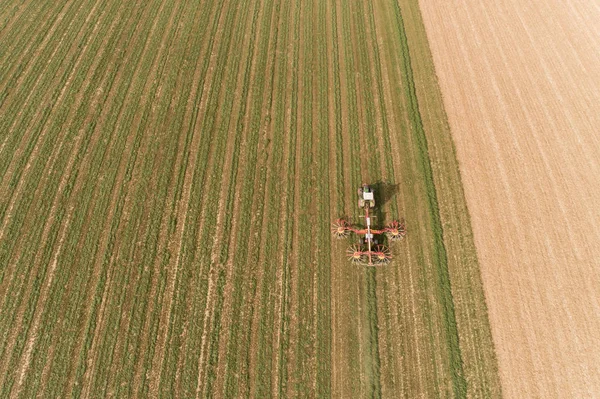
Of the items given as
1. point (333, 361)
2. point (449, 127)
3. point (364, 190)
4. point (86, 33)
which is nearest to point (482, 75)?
point (449, 127)

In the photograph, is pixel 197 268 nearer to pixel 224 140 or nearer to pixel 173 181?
pixel 173 181

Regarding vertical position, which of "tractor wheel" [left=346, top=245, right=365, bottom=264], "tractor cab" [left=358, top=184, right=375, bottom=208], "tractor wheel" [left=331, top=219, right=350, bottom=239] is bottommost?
"tractor wheel" [left=346, top=245, right=365, bottom=264]

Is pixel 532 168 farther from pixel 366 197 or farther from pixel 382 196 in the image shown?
pixel 366 197

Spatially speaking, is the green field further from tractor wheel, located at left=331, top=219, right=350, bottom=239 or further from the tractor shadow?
tractor wheel, located at left=331, top=219, right=350, bottom=239

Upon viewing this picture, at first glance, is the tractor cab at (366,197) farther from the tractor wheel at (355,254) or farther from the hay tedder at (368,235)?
the tractor wheel at (355,254)

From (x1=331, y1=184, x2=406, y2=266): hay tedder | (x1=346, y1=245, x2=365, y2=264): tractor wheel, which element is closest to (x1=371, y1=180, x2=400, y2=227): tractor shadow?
(x1=331, y1=184, x2=406, y2=266): hay tedder

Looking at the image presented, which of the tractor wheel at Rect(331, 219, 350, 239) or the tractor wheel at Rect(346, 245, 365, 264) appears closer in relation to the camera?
the tractor wheel at Rect(346, 245, 365, 264)

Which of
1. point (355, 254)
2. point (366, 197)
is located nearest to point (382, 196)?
point (366, 197)

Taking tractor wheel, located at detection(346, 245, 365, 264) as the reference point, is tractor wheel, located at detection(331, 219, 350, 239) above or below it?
above
